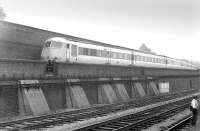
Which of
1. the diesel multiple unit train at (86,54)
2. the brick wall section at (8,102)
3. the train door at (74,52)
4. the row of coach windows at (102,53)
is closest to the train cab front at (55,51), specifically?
the diesel multiple unit train at (86,54)

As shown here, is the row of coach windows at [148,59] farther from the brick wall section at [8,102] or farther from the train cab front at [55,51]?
the brick wall section at [8,102]

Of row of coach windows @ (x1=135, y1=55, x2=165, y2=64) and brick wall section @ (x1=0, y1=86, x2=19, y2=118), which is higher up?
row of coach windows @ (x1=135, y1=55, x2=165, y2=64)

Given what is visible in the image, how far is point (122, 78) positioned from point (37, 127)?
723 inches

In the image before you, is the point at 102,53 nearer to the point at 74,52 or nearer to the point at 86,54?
the point at 86,54

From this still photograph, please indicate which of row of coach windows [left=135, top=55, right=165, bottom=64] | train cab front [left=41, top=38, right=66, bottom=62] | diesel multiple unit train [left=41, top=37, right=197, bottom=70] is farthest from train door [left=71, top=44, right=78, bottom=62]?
row of coach windows [left=135, top=55, right=165, bottom=64]

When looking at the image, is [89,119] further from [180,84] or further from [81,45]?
[180,84]

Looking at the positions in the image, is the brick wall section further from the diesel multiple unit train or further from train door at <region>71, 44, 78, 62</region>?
train door at <region>71, 44, 78, 62</region>

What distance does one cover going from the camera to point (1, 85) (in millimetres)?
15891

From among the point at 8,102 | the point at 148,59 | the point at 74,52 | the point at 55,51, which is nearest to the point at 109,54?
the point at 74,52

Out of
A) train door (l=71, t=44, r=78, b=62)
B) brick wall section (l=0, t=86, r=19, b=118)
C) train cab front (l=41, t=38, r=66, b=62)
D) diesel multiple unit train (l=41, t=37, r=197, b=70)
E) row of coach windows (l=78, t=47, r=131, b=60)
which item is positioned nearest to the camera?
brick wall section (l=0, t=86, r=19, b=118)

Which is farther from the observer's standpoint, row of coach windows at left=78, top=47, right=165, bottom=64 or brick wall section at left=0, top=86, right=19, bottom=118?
row of coach windows at left=78, top=47, right=165, bottom=64

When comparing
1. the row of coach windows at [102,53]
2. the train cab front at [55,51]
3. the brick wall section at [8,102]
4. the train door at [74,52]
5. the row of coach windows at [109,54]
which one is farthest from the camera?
the row of coach windows at [109,54]

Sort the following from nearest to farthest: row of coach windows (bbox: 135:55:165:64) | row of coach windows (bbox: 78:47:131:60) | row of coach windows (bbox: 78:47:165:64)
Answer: row of coach windows (bbox: 78:47:131:60) → row of coach windows (bbox: 78:47:165:64) → row of coach windows (bbox: 135:55:165:64)

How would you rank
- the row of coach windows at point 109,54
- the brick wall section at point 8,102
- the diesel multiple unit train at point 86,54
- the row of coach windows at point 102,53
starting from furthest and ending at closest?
the row of coach windows at point 109,54, the row of coach windows at point 102,53, the diesel multiple unit train at point 86,54, the brick wall section at point 8,102
